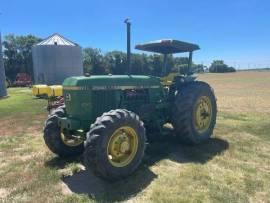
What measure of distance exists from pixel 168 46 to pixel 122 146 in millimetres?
3445

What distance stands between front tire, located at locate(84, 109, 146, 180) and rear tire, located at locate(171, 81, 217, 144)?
5.27 ft

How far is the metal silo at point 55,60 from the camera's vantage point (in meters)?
29.6

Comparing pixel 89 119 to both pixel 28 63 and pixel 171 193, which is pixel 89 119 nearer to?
pixel 171 193

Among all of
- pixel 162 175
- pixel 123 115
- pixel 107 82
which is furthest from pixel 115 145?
pixel 107 82

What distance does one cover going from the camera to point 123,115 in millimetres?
5410

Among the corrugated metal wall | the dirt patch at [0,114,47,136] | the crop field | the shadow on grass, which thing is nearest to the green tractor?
the shadow on grass

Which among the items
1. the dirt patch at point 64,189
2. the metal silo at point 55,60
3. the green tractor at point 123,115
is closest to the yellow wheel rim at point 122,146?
the green tractor at point 123,115

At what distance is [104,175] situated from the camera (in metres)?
5.10

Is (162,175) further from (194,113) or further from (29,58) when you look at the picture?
(29,58)

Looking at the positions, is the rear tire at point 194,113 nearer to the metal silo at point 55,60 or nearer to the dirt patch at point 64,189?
the dirt patch at point 64,189

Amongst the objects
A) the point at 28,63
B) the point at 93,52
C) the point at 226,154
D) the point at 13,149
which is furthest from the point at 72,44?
the point at 93,52

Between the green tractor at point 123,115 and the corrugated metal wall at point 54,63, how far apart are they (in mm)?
22558

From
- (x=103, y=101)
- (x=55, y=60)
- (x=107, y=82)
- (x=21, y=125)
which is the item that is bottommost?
(x=21, y=125)

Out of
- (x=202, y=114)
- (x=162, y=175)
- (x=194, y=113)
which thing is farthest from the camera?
(x=202, y=114)
